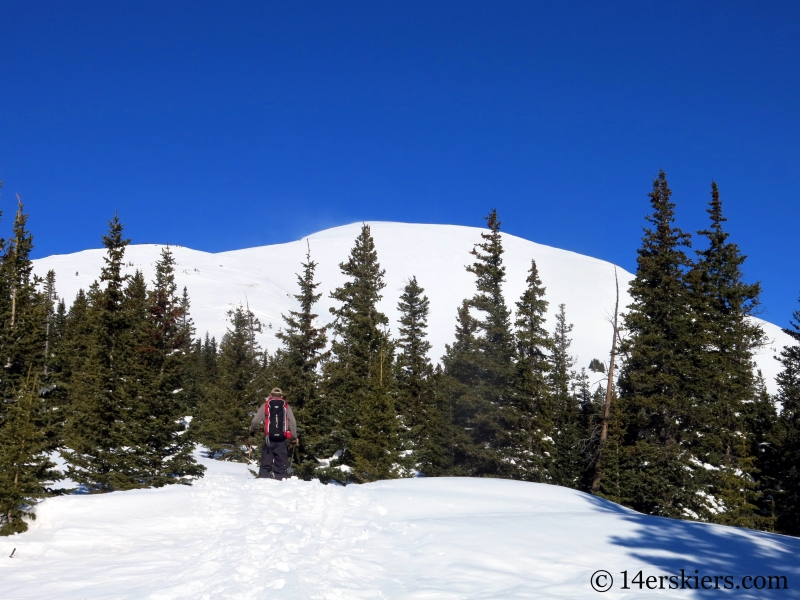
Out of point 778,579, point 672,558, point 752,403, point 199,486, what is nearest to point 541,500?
point 672,558

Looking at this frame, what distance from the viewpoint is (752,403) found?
96.9 feet

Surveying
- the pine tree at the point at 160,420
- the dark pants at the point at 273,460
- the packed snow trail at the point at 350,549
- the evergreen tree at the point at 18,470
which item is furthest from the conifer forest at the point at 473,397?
the packed snow trail at the point at 350,549

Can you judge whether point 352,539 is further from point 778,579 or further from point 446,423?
point 446,423

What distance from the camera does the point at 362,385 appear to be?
2494 centimetres

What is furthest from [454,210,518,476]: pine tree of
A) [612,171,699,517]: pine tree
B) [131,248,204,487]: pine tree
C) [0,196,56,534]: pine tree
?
[0,196,56,534]: pine tree

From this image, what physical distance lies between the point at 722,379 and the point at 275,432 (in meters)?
21.3

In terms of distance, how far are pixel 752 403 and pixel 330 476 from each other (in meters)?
23.6

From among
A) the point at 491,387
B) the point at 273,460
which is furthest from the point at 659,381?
the point at 273,460

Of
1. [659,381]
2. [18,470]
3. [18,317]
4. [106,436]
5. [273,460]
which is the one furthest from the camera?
[659,381]

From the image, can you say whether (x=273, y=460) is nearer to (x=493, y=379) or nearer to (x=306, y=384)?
(x=306, y=384)

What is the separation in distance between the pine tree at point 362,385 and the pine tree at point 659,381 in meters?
11.5

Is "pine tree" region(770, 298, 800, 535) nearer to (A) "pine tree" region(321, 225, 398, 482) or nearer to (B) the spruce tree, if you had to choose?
(B) the spruce tree

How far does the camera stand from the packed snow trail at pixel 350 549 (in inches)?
237

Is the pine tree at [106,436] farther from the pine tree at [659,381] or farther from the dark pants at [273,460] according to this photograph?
the pine tree at [659,381]
